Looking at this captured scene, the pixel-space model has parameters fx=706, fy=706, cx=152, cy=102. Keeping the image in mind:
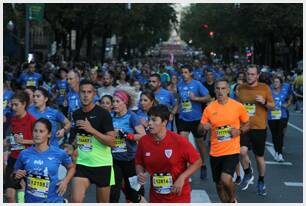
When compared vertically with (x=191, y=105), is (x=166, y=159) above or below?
above

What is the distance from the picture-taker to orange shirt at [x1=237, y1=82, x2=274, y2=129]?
9.02 metres

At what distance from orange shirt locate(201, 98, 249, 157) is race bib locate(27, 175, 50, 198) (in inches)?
91.5

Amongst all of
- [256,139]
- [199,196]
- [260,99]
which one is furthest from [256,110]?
[199,196]

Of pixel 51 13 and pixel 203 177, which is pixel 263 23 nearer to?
pixel 51 13

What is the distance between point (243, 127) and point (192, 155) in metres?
2.13

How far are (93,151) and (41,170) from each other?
2.59ft

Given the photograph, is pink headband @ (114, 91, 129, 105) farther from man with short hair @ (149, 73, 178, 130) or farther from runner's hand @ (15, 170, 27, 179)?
man with short hair @ (149, 73, 178, 130)

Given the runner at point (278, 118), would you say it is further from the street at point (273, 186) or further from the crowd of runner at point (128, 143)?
the crowd of runner at point (128, 143)

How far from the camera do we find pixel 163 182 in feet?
19.1

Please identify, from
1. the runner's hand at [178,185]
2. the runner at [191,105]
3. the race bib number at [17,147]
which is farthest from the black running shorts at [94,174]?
the runner at [191,105]

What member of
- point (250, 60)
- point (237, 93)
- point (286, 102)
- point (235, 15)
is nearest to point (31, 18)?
point (286, 102)

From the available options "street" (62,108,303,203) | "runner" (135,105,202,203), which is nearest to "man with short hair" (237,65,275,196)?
"street" (62,108,303,203)

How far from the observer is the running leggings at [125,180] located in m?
7.23

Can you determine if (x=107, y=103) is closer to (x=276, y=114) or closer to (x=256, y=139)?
(x=256, y=139)
